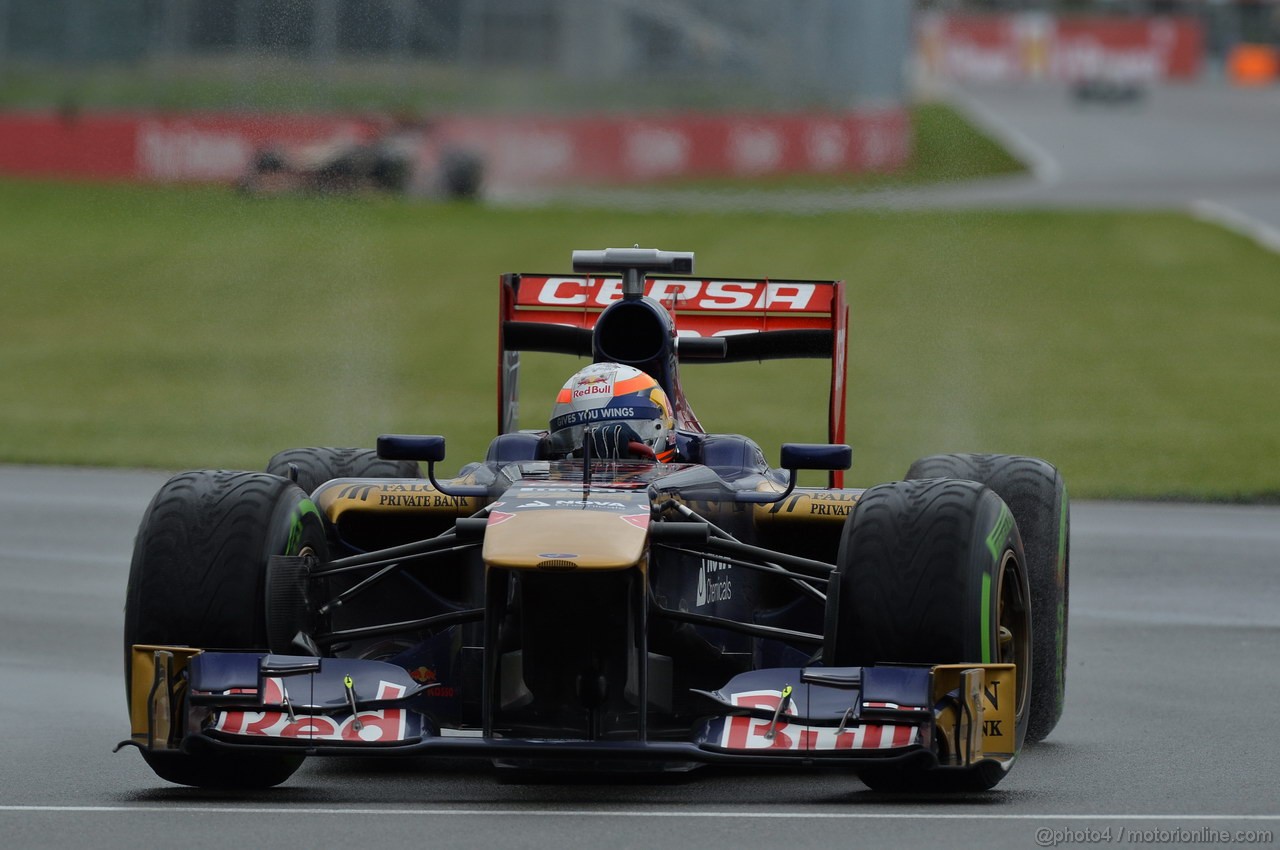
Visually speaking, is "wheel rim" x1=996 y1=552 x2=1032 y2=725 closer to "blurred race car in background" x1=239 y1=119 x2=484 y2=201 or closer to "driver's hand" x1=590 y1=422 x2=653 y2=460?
"driver's hand" x1=590 y1=422 x2=653 y2=460

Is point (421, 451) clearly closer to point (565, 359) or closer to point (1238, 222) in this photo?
point (565, 359)

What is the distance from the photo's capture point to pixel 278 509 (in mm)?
8258

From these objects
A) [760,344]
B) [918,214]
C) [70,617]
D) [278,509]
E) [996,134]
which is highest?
[996,134]

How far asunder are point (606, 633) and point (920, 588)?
108 centimetres

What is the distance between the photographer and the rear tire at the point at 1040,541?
9320mm

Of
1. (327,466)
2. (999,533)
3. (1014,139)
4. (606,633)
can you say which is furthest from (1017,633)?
(1014,139)

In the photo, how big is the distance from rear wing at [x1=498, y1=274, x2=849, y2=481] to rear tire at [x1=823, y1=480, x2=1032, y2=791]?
10.6 feet

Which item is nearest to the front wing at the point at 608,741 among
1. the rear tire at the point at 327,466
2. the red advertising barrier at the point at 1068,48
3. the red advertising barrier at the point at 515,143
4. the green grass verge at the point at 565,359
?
the rear tire at the point at 327,466

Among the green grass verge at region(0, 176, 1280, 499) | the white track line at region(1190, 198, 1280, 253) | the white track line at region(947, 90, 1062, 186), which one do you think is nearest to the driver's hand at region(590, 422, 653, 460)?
the green grass verge at region(0, 176, 1280, 499)

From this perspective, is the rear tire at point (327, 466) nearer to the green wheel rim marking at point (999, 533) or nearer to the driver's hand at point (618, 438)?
the driver's hand at point (618, 438)

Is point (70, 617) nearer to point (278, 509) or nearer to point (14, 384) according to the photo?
point (278, 509)

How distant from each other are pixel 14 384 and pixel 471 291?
9.41 meters

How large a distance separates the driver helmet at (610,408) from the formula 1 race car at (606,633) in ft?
0.23

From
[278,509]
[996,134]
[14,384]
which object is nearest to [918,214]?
[14,384]
